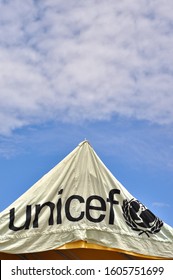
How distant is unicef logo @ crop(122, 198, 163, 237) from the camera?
30.2 ft

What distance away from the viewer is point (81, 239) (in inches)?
348

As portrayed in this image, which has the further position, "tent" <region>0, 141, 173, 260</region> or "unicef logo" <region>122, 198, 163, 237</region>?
"unicef logo" <region>122, 198, 163, 237</region>

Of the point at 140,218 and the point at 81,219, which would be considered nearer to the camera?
the point at 81,219

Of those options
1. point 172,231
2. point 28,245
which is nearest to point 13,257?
point 28,245

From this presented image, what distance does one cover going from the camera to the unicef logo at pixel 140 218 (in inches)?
363

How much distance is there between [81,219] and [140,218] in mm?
960

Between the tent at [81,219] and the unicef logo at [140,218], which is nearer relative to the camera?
the tent at [81,219]

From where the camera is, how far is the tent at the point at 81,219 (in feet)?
29.3

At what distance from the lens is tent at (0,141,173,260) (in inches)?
352

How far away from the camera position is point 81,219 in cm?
898

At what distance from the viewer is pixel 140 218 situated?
9273 millimetres
